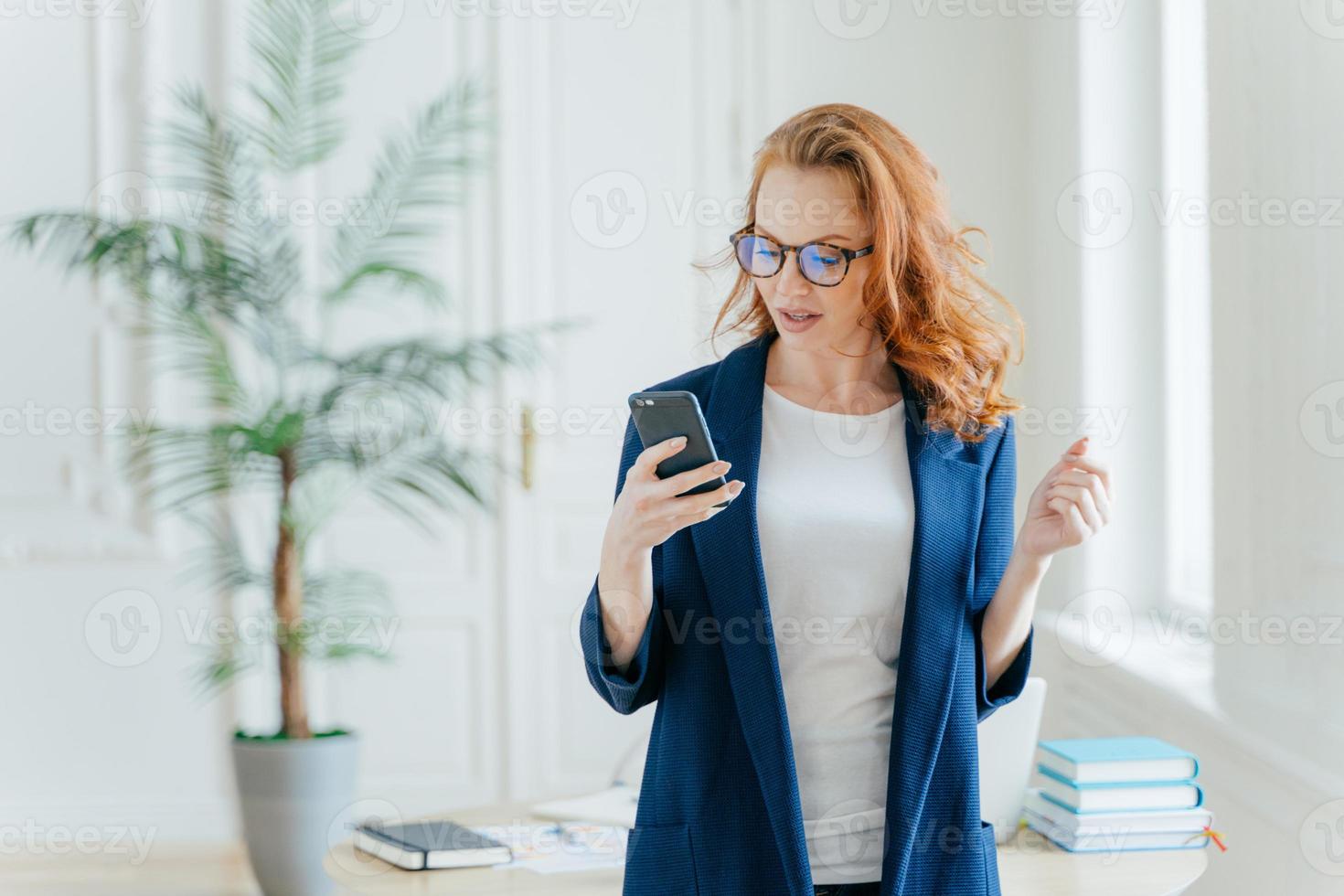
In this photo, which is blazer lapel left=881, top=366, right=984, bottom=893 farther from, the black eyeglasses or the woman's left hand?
the black eyeglasses

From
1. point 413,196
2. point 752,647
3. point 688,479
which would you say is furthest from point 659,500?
point 413,196

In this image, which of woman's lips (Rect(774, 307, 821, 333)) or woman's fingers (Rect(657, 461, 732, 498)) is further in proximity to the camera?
woman's lips (Rect(774, 307, 821, 333))

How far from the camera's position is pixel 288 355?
4074 millimetres

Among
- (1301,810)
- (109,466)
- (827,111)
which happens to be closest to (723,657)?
(827,111)

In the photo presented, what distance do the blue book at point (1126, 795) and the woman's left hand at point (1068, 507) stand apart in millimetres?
767

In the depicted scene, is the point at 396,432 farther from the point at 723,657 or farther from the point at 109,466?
the point at 723,657

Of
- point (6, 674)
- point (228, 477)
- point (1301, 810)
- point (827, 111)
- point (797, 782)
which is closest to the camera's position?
point (797, 782)

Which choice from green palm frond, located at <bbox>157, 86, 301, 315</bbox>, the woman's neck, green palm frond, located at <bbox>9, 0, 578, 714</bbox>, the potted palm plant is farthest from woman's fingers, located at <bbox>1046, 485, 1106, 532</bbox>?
green palm frond, located at <bbox>157, 86, 301, 315</bbox>

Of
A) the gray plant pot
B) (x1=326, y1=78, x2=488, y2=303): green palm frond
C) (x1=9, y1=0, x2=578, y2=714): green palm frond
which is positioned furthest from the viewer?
(x1=326, y1=78, x2=488, y2=303): green palm frond

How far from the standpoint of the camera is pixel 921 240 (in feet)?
5.24

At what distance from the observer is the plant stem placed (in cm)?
383

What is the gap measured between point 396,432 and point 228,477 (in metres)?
0.52

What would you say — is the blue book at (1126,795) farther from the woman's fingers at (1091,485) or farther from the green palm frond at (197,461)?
the green palm frond at (197,461)

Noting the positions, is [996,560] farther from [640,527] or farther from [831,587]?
[640,527]
